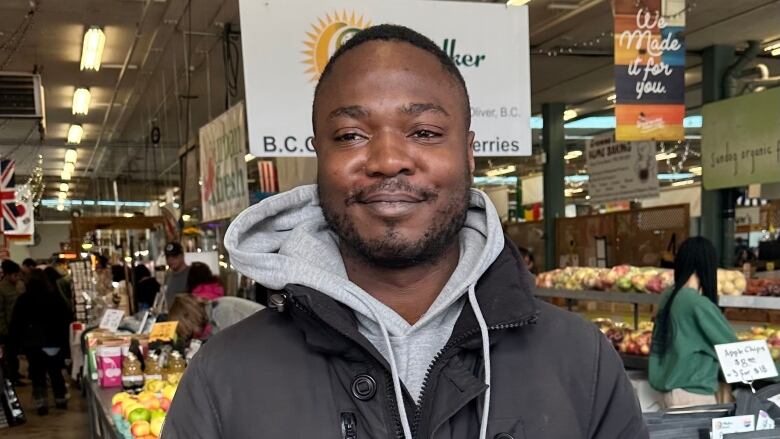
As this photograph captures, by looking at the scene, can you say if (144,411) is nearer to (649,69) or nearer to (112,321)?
(112,321)

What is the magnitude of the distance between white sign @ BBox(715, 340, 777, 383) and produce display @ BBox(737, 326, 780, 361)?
6.50 feet

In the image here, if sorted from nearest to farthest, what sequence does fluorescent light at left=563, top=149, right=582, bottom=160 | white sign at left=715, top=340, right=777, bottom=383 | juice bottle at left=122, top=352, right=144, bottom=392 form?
white sign at left=715, top=340, right=777, bottom=383
juice bottle at left=122, top=352, right=144, bottom=392
fluorescent light at left=563, top=149, right=582, bottom=160

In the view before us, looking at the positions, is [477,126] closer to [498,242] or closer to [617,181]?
[498,242]

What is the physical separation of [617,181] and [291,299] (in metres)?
8.83

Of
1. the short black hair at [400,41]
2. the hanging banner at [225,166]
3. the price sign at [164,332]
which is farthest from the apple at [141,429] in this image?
the short black hair at [400,41]

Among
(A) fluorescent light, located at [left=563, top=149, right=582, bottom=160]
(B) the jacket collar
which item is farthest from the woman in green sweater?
(A) fluorescent light, located at [left=563, top=149, right=582, bottom=160]

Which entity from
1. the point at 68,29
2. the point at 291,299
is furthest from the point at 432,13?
the point at 68,29

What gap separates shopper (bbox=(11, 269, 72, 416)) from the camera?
29.8 feet

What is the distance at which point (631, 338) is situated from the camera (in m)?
5.61

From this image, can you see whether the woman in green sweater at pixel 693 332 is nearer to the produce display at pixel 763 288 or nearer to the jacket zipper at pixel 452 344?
the produce display at pixel 763 288

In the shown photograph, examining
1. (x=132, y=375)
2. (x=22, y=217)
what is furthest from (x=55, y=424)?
(x=132, y=375)

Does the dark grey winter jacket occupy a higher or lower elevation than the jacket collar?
lower

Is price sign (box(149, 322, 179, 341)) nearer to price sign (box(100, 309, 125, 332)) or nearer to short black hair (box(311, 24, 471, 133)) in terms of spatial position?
price sign (box(100, 309, 125, 332))

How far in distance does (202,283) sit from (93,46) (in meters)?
3.48
